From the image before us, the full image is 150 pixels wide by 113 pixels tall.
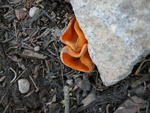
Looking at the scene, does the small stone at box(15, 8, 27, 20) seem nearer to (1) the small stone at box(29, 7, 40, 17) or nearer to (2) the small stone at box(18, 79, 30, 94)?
(1) the small stone at box(29, 7, 40, 17)

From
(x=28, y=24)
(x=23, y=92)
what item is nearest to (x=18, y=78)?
(x=23, y=92)

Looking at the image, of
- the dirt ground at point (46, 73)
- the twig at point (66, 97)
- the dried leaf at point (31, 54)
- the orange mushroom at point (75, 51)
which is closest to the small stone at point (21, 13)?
the dirt ground at point (46, 73)

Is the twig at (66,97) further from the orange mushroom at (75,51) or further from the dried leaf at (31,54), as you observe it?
the dried leaf at (31,54)

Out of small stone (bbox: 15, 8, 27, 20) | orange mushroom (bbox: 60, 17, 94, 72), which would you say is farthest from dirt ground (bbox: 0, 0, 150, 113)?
orange mushroom (bbox: 60, 17, 94, 72)

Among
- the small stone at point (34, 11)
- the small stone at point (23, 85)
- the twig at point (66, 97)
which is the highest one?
the small stone at point (34, 11)

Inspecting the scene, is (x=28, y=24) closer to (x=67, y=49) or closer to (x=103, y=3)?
(x=67, y=49)

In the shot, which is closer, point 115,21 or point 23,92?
point 115,21
